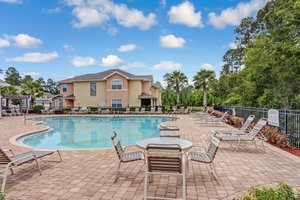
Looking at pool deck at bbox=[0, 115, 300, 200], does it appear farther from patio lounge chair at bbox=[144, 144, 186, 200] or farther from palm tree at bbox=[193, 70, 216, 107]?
palm tree at bbox=[193, 70, 216, 107]

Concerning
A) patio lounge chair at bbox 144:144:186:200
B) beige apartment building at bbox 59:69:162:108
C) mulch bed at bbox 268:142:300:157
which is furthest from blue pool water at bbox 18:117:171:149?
beige apartment building at bbox 59:69:162:108

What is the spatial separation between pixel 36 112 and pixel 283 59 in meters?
31.0

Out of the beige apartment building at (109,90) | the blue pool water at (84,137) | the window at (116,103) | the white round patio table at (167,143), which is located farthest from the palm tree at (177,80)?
the white round patio table at (167,143)

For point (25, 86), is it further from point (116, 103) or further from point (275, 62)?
point (275, 62)

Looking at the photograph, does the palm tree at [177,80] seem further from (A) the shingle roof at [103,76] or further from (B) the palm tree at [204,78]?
(A) the shingle roof at [103,76]

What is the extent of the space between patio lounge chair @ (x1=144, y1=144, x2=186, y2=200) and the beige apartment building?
30.8m

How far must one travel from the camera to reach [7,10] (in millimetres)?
19109

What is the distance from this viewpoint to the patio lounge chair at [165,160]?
3.82 meters

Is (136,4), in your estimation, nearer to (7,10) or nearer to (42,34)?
(7,10)

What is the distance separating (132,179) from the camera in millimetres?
4996

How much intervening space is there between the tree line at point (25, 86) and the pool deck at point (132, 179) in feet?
109

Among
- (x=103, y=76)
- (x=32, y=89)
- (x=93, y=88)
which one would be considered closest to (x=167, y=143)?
(x=103, y=76)

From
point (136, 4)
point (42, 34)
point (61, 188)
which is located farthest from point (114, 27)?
point (61, 188)

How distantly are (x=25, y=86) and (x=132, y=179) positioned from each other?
36.9 meters
